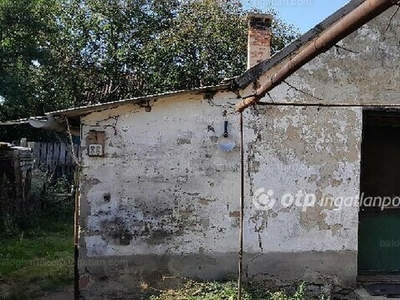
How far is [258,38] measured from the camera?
7168 millimetres

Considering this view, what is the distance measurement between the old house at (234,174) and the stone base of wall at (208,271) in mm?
15

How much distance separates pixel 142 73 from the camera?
15672 mm

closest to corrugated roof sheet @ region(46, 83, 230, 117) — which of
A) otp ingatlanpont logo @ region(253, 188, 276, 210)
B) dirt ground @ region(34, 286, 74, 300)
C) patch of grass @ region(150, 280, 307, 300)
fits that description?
A: otp ingatlanpont logo @ region(253, 188, 276, 210)

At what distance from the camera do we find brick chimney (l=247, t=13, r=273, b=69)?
7.14m

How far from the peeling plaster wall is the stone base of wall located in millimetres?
15

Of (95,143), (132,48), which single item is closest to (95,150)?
(95,143)

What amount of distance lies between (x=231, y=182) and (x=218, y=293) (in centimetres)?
154

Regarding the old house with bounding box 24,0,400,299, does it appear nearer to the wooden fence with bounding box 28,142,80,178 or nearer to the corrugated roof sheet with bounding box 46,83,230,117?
the corrugated roof sheet with bounding box 46,83,230,117

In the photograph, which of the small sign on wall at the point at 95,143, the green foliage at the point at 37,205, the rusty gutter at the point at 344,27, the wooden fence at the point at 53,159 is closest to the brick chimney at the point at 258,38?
the small sign on wall at the point at 95,143

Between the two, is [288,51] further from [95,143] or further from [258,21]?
[95,143]

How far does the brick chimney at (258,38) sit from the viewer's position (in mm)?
7137

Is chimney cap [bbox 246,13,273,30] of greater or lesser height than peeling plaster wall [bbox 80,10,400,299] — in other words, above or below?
above

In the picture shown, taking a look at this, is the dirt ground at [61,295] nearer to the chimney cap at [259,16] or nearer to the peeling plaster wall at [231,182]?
the peeling plaster wall at [231,182]

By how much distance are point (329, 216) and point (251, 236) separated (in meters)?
1.23
